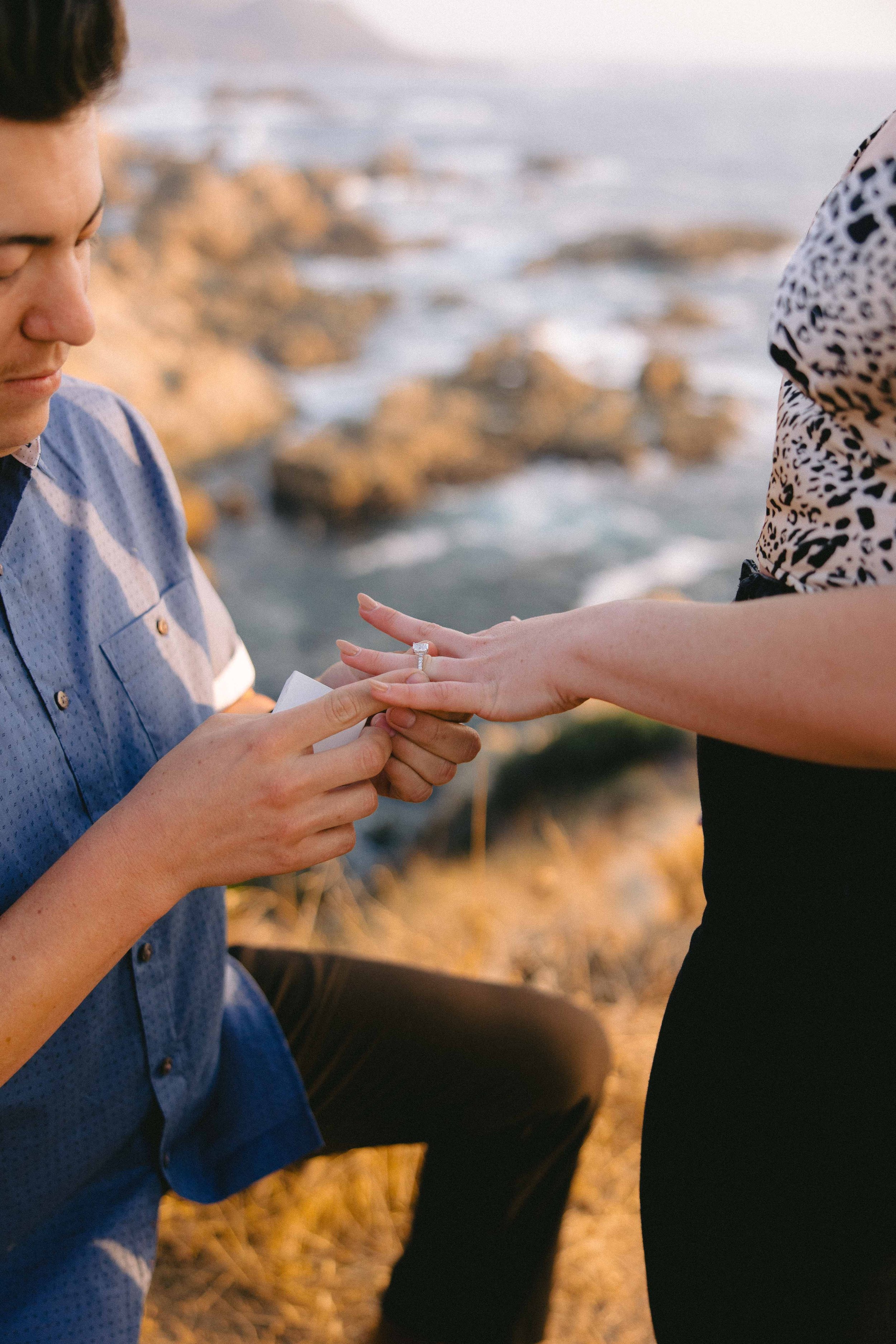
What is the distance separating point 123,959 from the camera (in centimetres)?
139

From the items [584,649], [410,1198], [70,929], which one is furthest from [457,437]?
[70,929]

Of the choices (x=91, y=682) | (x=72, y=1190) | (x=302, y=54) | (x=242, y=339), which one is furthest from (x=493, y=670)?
(x=302, y=54)

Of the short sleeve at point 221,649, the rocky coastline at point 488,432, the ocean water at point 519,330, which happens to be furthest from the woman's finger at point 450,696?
the rocky coastline at point 488,432

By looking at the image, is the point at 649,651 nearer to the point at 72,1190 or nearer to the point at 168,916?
the point at 168,916

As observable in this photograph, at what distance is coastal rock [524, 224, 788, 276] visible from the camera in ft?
82.0

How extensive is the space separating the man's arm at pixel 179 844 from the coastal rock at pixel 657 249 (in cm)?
2502

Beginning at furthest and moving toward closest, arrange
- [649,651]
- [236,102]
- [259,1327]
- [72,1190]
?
[236,102] → [259,1327] → [72,1190] → [649,651]

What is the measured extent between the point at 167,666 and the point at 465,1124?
37.9 inches

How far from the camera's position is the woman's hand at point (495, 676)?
137cm

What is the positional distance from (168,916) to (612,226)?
3079 cm

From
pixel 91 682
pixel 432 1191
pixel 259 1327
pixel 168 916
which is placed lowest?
pixel 259 1327

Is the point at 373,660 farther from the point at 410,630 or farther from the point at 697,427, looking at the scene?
the point at 697,427

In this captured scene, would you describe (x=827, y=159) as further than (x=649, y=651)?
Yes

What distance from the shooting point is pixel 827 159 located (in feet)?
140
